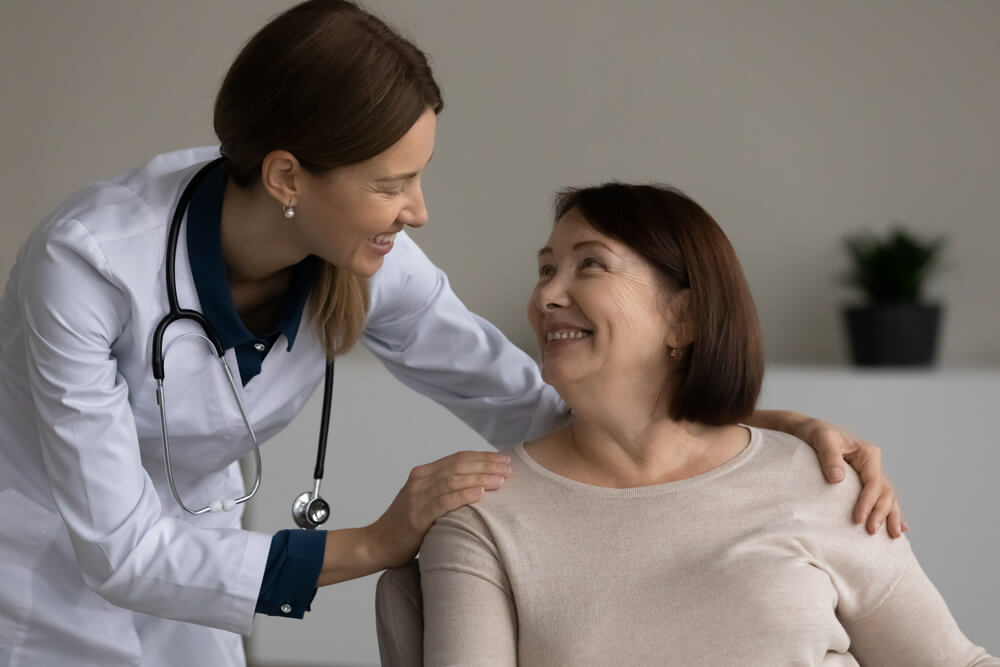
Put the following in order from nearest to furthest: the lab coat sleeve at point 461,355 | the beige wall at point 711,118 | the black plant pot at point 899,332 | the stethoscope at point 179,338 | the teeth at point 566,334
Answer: the stethoscope at point 179,338 < the teeth at point 566,334 < the lab coat sleeve at point 461,355 < the black plant pot at point 899,332 < the beige wall at point 711,118

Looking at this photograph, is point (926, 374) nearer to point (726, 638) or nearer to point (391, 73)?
point (726, 638)

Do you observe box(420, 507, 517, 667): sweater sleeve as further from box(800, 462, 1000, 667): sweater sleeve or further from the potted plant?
the potted plant

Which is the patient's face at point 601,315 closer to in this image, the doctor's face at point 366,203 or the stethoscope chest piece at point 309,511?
the doctor's face at point 366,203

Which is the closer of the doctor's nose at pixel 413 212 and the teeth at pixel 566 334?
the doctor's nose at pixel 413 212

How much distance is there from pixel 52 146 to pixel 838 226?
241 centimetres

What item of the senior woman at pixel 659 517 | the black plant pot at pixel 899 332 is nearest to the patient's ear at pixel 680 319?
the senior woman at pixel 659 517

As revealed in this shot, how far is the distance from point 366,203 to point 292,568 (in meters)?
0.45

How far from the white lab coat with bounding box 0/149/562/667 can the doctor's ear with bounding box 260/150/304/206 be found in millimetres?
162

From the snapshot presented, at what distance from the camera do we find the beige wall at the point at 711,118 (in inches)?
122

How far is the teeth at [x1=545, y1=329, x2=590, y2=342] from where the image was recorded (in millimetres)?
1431

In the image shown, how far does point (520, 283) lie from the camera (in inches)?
129

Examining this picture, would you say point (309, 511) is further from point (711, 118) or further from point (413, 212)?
point (711, 118)

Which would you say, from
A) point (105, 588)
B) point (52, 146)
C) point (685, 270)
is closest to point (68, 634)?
point (105, 588)

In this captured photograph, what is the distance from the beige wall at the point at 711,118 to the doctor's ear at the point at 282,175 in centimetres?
→ 197
